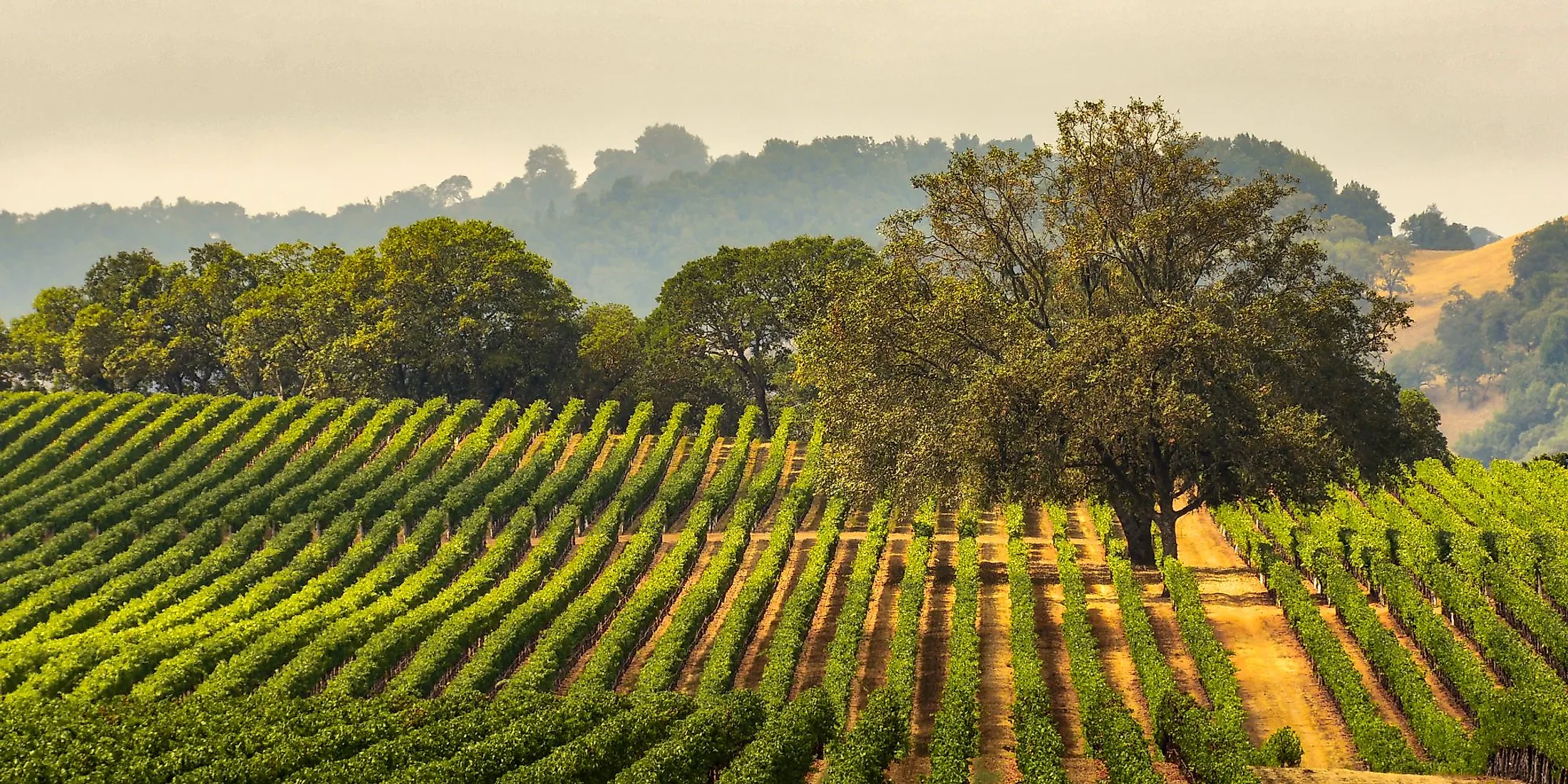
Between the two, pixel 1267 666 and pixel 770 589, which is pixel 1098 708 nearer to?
→ pixel 1267 666

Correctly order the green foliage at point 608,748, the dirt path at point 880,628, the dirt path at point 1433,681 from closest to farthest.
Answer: the green foliage at point 608,748 → the dirt path at point 1433,681 → the dirt path at point 880,628

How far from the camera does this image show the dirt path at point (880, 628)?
35.0 meters

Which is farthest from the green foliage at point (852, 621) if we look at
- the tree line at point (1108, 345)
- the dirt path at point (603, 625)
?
the dirt path at point (603, 625)

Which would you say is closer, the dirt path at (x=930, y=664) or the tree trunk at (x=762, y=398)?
the dirt path at (x=930, y=664)

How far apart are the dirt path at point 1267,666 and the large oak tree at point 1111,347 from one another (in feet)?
10.6

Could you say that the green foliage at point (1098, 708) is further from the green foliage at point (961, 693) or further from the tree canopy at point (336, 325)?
the tree canopy at point (336, 325)

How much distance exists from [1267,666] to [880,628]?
12259 mm

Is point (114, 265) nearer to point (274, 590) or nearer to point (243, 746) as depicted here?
point (274, 590)

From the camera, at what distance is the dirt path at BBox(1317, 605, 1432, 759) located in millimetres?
29328

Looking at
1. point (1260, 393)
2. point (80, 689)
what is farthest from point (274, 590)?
point (1260, 393)

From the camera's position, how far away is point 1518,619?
37469 mm

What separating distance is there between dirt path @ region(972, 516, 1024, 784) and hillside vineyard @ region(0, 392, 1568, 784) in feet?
0.54

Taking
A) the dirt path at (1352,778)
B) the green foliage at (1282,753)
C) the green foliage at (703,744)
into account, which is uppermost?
the green foliage at (703,744)

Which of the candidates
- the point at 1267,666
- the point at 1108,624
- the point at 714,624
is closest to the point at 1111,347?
the point at 1108,624
